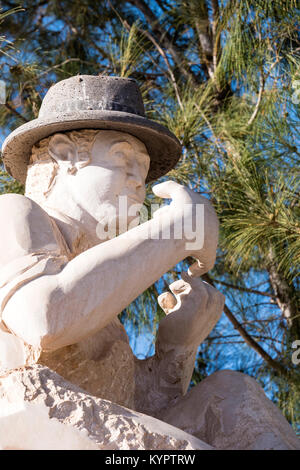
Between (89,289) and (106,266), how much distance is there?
56 millimetres

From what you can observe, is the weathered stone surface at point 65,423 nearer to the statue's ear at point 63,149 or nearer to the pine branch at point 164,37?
the statue's ear at point 63,149

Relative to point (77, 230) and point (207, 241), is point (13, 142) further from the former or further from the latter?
point (207, 241)

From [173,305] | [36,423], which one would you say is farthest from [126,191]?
[36,423]

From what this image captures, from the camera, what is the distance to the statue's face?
206 cm

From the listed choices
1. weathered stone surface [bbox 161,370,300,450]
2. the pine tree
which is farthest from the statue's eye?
the pine tree

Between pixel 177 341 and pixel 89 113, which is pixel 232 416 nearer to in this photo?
pixel 177 341

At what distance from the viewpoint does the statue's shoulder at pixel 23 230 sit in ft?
6.19

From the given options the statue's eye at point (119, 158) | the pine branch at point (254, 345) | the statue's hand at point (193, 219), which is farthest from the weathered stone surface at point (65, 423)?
the pine branch at point (254, 345)

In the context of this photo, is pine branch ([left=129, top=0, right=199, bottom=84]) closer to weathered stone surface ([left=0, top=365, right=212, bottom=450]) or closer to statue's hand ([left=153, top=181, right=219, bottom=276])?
statue's hand ([left=153, top=181, right=219, bottom=276])

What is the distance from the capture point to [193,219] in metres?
1.92

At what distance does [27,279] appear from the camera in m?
1.80

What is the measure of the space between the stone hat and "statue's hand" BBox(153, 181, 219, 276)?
8.8 inches

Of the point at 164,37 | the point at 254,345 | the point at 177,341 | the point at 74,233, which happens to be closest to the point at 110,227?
the point at 74,233

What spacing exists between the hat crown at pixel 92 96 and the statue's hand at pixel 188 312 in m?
0.41
